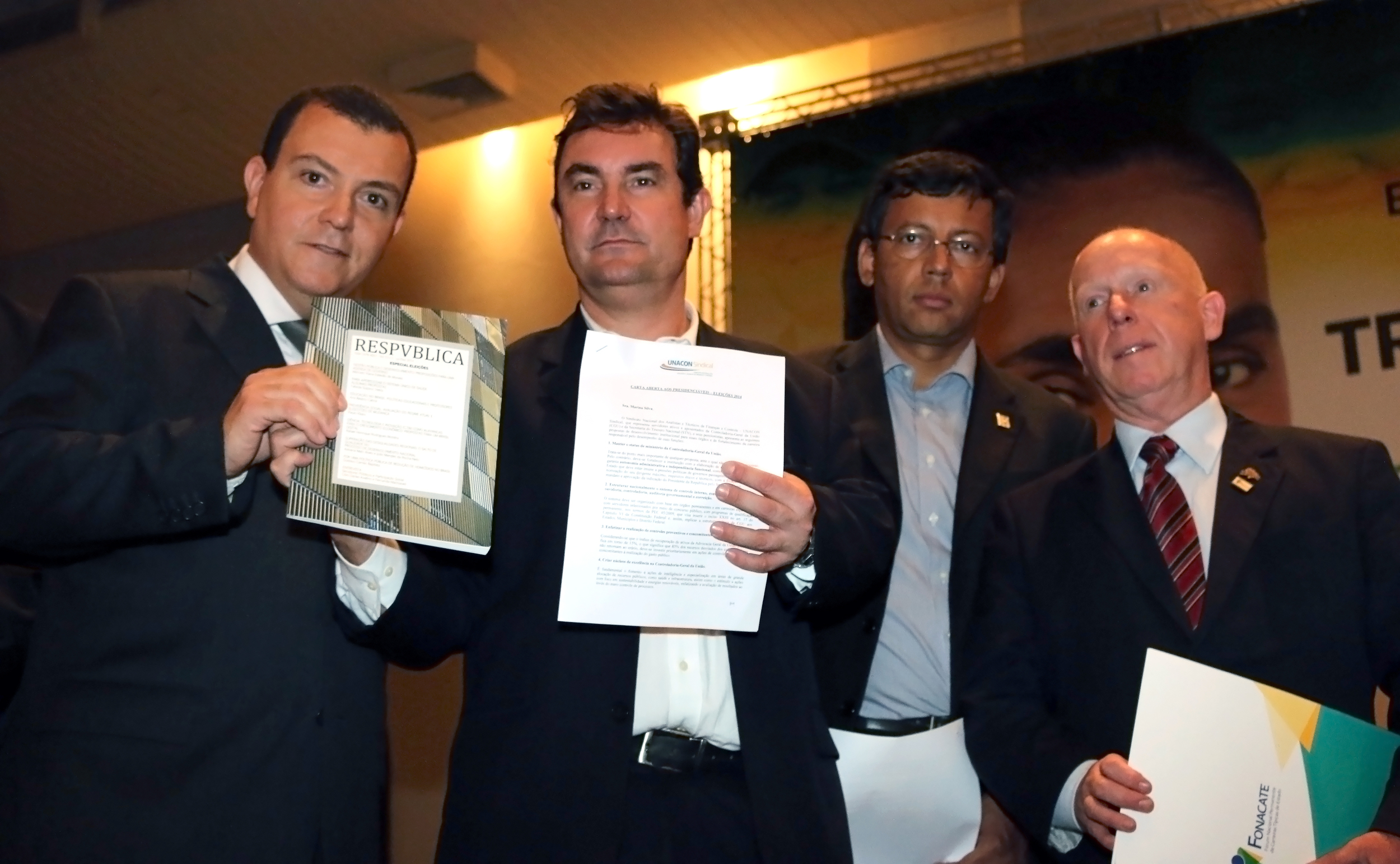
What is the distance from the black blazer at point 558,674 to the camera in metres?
1.81

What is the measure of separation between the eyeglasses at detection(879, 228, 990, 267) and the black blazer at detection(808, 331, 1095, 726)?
25 centimetres

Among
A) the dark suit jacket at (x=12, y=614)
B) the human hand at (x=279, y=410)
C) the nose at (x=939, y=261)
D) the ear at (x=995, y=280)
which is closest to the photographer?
the human hand at (x=279, y=410)

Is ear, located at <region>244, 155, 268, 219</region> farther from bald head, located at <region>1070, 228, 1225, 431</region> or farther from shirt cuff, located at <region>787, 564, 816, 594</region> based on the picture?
bald head, located at <region>1070, 228, 1225, 431</region>

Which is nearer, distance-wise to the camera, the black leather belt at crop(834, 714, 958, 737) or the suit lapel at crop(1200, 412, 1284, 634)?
the suit lapel at crop(1200, 412, 1284, 634)

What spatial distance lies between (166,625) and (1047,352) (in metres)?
3.18

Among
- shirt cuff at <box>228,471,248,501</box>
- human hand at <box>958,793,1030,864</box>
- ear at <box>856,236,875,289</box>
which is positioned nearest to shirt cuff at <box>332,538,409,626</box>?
shirt cuff at <box>228,471,248,501</box>

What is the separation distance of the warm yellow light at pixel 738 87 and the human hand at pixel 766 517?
3.55m

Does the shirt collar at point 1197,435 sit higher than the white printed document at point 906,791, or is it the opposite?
the shirt collar at point 1197,435

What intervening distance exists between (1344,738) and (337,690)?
1708 millimetres

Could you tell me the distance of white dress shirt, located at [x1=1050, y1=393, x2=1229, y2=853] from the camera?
216 cm

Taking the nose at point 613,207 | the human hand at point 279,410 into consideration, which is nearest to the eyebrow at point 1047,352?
the nose at point 613,207

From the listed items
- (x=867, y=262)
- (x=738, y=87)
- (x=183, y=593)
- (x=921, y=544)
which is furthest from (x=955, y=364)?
(x=738, y=87)

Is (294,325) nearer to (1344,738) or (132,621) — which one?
(132,621)

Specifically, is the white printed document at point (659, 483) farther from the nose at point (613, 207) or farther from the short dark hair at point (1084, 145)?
the short dark hair at point (1084, 145)
